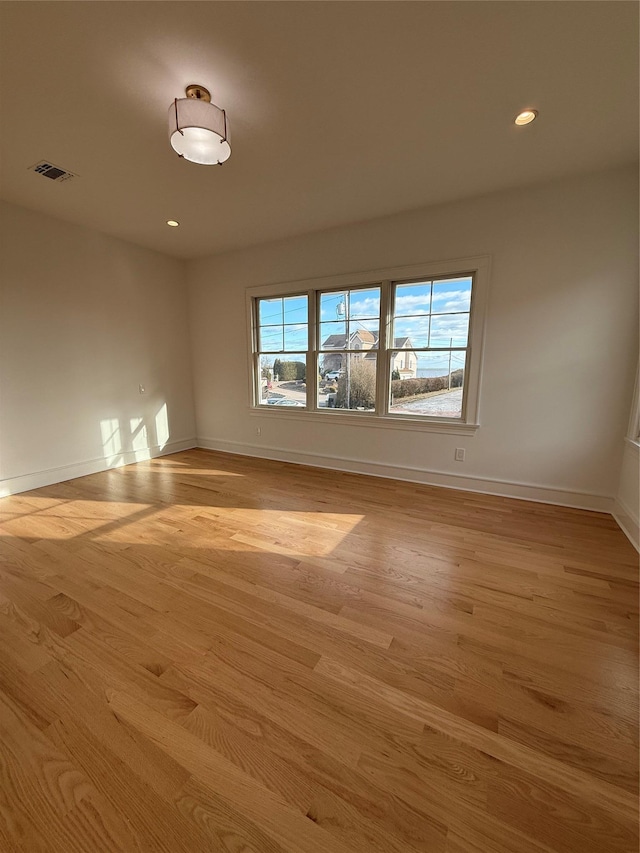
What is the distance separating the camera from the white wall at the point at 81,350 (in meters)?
3.25

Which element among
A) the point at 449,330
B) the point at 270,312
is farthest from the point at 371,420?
the point at 270,312

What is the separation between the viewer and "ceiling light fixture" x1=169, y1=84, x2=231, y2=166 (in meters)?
1.73

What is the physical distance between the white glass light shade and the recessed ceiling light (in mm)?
1821

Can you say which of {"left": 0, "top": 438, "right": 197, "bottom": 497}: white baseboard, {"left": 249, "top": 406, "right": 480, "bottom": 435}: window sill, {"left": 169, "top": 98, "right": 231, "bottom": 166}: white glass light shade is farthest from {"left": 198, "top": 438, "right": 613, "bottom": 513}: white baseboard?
{"left": 169, "top": 98, "right": 231, "bottom": 166}: white glass light shade

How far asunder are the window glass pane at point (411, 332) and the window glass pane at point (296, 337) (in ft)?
3.82

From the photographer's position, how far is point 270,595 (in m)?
1.83

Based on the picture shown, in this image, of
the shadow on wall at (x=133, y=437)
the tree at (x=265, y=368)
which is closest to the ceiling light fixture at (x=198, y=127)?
the tree at (x=265, y=368)

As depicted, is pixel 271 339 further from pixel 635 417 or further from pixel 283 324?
pixel 635 417

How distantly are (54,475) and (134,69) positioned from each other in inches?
146

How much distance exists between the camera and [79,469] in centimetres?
386

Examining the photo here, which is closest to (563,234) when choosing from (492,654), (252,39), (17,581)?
(252,39)

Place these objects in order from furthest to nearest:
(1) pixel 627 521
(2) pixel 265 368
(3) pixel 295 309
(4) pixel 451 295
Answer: (2) pixel 265 368
(3) pixel 295 309
(4) pixel 451 295
(1) pixel 627 521

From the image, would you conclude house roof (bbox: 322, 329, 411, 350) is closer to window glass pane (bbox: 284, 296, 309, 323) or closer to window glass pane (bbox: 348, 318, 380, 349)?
window glass pane (bbox: 348, 318, 380, 349)

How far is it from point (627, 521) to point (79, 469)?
5.47 m
